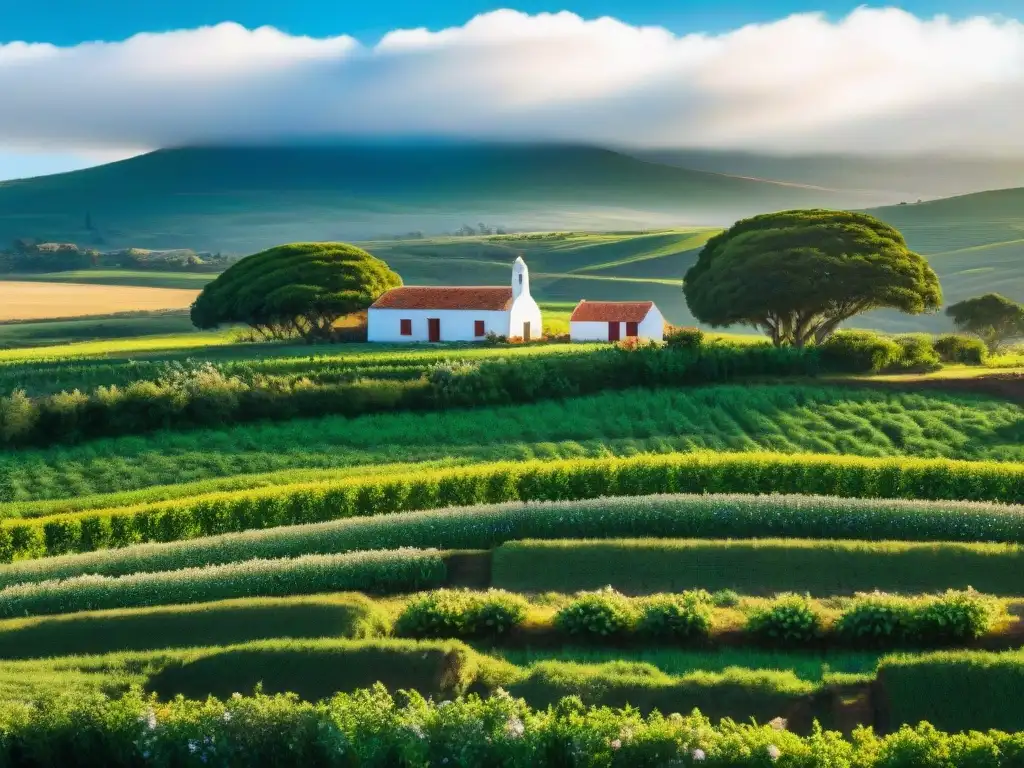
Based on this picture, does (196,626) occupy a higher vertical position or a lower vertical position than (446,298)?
lower

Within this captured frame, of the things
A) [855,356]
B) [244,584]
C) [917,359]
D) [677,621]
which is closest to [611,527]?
[677,621]

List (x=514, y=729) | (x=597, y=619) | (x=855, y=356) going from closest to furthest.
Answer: (x=514, y=729) < (x=597, y=619) < (x=855, y=356)

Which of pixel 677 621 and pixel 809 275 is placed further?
pixel 809 275

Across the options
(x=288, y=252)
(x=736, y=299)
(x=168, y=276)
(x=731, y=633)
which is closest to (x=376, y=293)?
(x=288, y=252)

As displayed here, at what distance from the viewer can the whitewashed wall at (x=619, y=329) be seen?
6725 centimetres

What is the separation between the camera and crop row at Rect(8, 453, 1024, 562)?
2841cm

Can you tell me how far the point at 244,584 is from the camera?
1967cm

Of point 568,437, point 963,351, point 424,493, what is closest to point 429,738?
point 424,493

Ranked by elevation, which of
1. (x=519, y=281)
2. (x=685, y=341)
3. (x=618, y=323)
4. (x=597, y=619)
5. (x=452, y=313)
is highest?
(x=519, y=281)

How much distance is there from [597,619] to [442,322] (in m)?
52.3

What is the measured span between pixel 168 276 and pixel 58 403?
350 ft

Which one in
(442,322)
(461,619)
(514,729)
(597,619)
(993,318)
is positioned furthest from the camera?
(993,318)

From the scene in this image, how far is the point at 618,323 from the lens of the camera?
221 ft

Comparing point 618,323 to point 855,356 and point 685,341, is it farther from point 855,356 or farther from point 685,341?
point 855,356
